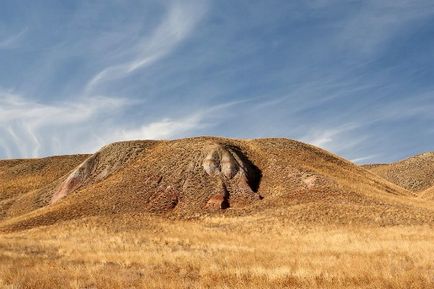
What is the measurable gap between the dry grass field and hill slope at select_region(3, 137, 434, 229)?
23cm

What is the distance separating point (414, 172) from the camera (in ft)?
430

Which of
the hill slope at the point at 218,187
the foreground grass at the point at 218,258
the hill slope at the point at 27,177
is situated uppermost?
the hill slope at the point at 27,177

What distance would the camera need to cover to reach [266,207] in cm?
5469

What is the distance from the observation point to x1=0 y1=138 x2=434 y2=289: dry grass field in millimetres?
17781

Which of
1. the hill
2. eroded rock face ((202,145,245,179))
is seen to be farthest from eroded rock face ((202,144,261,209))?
the hill

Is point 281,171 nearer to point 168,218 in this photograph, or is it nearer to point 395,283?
point 168,218

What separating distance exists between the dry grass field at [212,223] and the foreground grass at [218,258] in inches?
3.2

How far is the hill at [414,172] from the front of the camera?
398 ft

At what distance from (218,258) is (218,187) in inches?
1437

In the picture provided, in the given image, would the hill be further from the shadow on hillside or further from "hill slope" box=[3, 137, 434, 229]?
the shadow on hillside

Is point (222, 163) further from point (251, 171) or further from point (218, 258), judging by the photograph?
point (218, 258)

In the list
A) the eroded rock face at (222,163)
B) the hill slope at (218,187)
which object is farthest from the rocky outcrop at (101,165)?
the eroded rock face at (222,163)

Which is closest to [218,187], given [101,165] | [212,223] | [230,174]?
[230,174]

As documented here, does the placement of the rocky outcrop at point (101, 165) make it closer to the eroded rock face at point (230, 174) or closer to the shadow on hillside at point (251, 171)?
the eroded rock face at point (230, 174)
